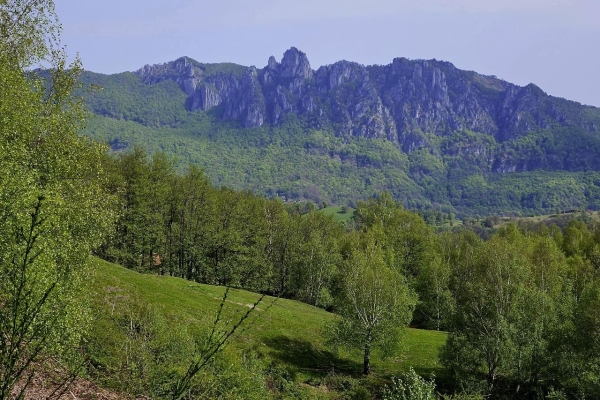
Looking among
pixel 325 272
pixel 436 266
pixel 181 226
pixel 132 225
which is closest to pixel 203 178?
pixel 181 226

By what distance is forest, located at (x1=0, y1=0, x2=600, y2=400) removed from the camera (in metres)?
13.4

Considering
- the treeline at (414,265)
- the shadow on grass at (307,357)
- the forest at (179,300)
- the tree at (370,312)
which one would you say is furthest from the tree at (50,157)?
the tree at (370,312)

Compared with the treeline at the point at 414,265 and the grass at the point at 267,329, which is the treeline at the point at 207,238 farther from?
the grass at the point at 267,329

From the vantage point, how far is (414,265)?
86.6 metres

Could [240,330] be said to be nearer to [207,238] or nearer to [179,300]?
[179,300]

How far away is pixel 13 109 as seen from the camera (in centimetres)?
2261

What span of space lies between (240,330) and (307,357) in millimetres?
17776

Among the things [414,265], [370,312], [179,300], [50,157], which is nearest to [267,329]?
[179,300]

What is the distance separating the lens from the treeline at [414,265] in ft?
112

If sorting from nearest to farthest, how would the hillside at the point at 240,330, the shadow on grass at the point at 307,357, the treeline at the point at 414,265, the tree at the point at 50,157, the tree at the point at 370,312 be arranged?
the tree at the point at 50,157, the hillside at the point at 240,330, the treeline at the point at 414,265, the tree at the point at 370,312, the shadow on grass at the point at 307,357

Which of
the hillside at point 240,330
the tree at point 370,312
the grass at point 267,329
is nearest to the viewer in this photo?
the hillside at point 240,330

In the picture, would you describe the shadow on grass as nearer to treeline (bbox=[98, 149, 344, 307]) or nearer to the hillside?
the hillside

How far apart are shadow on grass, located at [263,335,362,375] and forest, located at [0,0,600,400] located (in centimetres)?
38

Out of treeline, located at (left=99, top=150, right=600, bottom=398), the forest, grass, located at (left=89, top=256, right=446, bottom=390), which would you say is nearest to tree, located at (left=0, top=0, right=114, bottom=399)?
the forest
